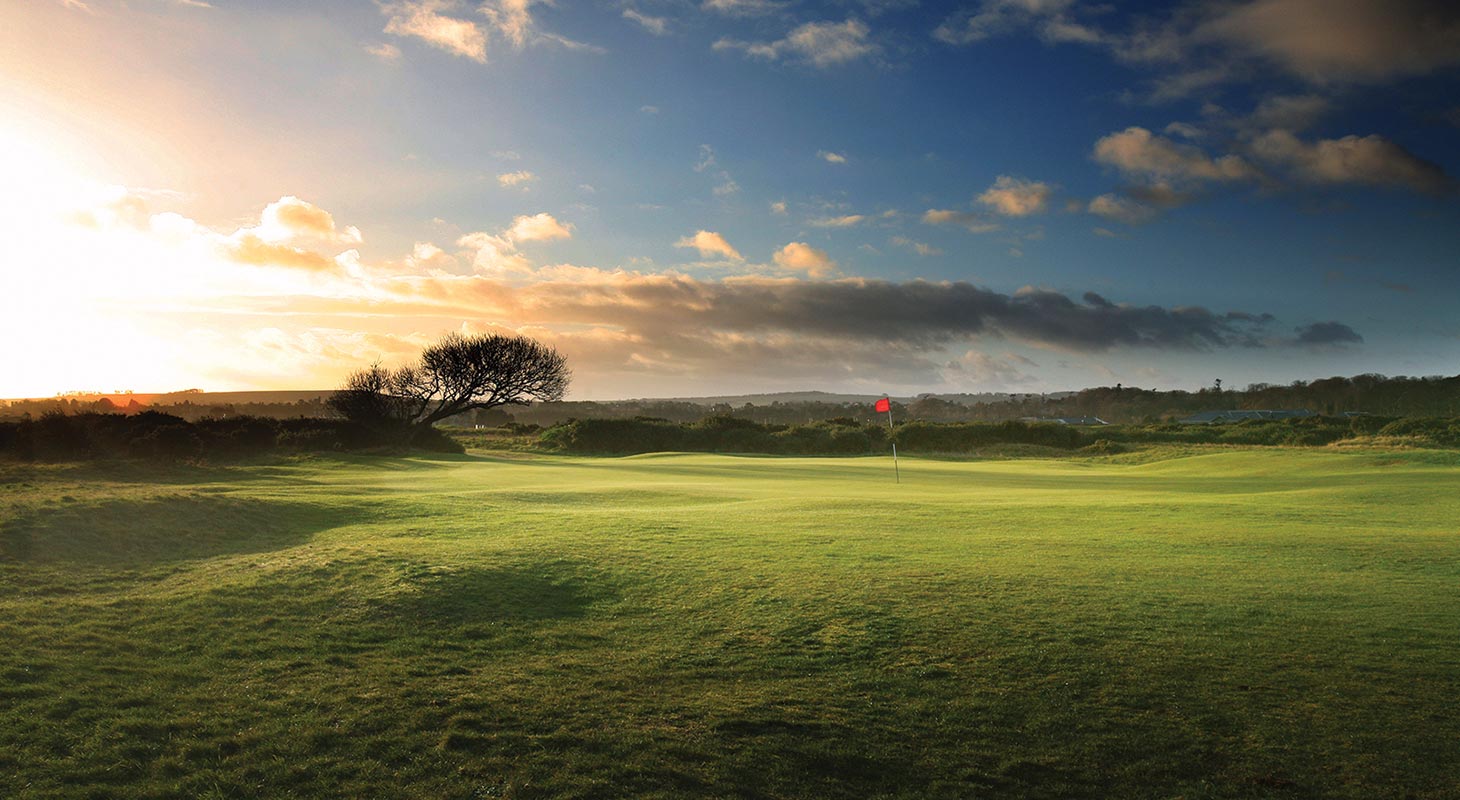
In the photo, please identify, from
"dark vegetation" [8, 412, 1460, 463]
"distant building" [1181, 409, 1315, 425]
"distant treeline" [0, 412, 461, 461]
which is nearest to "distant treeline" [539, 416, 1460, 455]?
"dark vegetation" [8, 412, 1460, 463]

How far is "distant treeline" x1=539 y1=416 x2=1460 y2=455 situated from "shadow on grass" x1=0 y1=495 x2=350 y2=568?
3834 cm

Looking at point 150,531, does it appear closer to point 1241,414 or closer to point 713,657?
point 713,657

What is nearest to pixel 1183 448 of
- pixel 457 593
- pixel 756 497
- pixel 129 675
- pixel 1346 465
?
pixel 1346 465

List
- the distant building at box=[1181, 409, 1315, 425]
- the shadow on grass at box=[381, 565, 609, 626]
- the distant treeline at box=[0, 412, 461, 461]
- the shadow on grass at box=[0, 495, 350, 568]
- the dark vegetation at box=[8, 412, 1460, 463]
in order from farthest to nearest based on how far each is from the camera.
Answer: the distant building at box=[1181, 409, 1315, 425] → the dark vegetation at box=[8, 412, 1460, 463] → the distant treeline at box=[0, 412, 461, 461] → the shadow on grass at box=[0, 495, 350, 568] → the shadow on grass at box=[381, 565, 609, 626]

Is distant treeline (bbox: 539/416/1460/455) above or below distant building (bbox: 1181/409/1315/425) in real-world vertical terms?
below

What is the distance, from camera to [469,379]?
56.1 m

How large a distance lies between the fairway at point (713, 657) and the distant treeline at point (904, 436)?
4056 cm

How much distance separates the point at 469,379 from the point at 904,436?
30.9 meters

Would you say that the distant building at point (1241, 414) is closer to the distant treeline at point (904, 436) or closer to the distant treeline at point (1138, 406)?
the distant treeline at point (1138, 406)

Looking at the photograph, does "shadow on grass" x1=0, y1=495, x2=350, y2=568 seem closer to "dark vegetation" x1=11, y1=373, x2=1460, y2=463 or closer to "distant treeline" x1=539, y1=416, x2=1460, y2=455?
"dark vegetation" x1=11, y1=373, x2=1460, y2=463

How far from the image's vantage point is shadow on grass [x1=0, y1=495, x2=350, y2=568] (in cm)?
1128

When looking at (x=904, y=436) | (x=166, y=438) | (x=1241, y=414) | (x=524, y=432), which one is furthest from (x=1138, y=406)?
(x=166, y=438)

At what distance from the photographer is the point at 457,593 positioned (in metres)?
9.65

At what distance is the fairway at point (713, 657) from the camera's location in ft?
17.9
